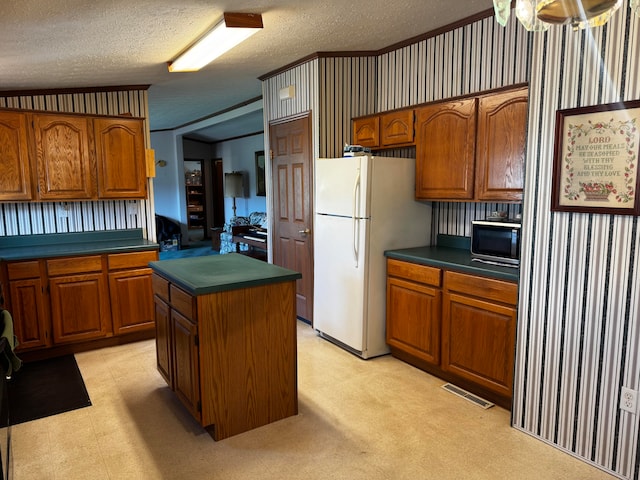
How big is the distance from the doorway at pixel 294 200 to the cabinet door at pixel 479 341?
1.63 m

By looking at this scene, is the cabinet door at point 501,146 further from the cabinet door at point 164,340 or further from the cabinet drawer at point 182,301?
the cabinet door at point 164,340

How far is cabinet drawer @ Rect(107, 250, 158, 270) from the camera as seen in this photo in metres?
3.69

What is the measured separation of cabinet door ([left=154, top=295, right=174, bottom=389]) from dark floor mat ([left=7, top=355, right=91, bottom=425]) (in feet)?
1.70

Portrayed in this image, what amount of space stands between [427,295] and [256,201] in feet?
20.0

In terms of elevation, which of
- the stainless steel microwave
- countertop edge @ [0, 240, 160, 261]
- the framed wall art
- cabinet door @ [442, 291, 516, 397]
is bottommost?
cabinet door @ [442, 291, 516, 397]

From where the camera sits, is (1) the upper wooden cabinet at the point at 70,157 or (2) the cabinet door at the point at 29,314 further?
(1) the upper wooden cabinet at the point at 70,157

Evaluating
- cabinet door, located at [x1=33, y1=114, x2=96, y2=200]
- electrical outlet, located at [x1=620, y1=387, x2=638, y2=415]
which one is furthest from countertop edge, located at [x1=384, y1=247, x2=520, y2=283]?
cabinet door, located at [x1=33, y1=114, x2=96, y2=200]

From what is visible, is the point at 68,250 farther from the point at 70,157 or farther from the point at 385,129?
the point at 385,129

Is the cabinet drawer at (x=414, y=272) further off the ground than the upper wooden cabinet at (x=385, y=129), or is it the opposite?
the upper wooden cabinet at (x=385, y=129)

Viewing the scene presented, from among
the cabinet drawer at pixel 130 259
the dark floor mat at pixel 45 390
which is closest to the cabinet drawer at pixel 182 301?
the dark floor mat at pixel 45 390

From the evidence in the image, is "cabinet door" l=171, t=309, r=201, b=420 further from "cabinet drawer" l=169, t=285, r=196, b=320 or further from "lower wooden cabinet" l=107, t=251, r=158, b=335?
"lower wooden cabinet" l=107, t=251, r=158, b=335

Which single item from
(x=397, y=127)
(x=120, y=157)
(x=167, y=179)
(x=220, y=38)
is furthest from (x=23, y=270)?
(x=167, y=179)

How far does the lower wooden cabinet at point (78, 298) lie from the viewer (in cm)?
338

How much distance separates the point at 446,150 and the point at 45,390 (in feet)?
10.6
